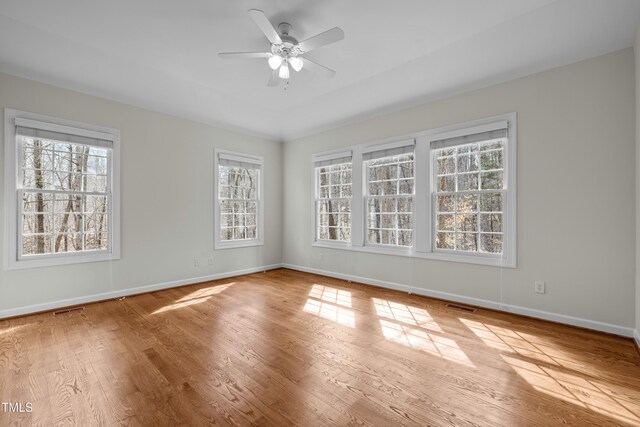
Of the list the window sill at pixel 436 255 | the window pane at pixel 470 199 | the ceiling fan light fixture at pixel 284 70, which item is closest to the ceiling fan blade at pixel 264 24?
the ceiling fan light fixture at pixel 284 70

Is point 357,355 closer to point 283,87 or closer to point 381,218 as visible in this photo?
point 381,218

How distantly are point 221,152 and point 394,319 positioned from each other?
3990 mm

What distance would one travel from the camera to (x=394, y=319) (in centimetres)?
327

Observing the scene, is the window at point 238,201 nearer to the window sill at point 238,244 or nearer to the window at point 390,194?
the window sill at point 238,244

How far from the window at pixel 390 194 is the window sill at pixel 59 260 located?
3.85 meters

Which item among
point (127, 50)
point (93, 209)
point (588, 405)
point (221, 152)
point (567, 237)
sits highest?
point (127, 50)

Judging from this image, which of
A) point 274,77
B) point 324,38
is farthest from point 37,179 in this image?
point 324,38

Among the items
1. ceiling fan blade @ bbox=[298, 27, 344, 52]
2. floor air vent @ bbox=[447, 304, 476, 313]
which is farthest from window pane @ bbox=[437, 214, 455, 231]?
ceiling fan blade @ bbox=[298, 27, 344, 52]

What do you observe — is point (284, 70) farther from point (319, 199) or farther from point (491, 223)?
point (491, 223)

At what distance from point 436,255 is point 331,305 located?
1.61 metres

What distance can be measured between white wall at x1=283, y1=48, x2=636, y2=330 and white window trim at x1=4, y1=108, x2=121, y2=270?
4.58 meters

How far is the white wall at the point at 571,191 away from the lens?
2.81 metres

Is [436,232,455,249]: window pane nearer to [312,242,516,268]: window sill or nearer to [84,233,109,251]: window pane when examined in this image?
[312,242,516,268]: window sill

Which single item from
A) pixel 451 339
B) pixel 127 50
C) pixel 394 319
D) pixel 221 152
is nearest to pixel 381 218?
pixel 394 319
